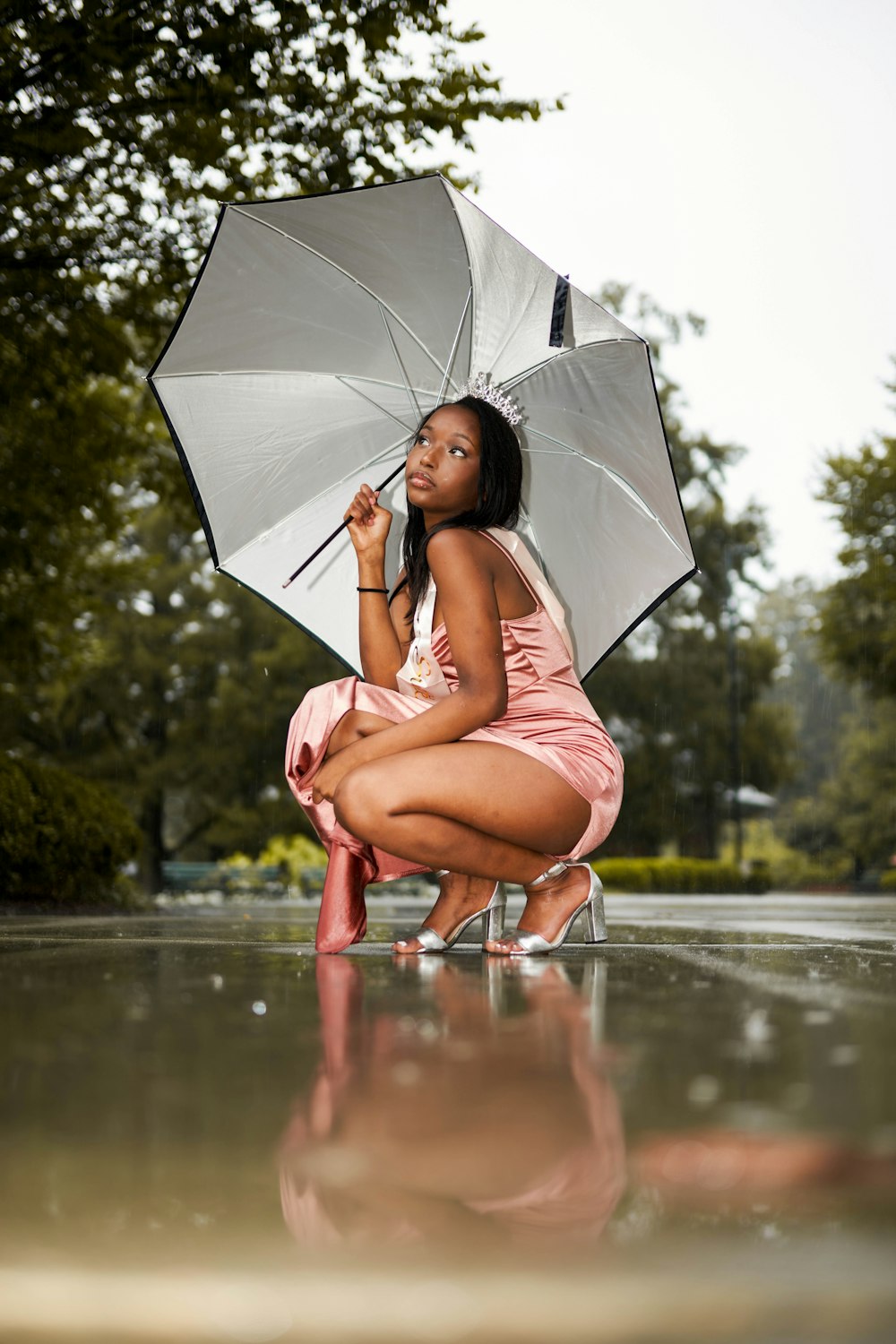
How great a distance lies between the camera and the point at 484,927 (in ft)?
14.2

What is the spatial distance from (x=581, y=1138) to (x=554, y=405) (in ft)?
11.3

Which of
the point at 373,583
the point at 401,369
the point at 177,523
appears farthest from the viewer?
the point at 177,523

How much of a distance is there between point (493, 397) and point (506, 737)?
120 centimetres

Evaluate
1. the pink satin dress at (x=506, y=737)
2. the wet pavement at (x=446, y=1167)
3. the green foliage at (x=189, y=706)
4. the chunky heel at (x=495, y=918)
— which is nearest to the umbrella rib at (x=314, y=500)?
the pink satin dress at (x=506, y=737)

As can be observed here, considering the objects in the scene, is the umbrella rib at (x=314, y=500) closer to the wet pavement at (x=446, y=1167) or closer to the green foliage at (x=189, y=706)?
the wet pavement at (x=446, y=1167)

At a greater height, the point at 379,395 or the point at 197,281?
the point at 197,281

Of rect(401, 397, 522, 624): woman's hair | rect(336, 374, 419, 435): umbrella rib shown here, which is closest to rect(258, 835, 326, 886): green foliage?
rect(336, 374, 419, 435): umbrella rib

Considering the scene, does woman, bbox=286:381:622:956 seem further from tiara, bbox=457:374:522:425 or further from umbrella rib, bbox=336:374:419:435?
umbrella rib, bbox=336:374:419:435

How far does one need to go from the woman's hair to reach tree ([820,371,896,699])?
882 inches

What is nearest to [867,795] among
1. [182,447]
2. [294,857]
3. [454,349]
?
[294,857]

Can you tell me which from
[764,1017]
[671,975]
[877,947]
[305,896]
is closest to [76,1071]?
[764,1017]

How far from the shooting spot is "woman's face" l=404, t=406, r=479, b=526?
4.12 meters

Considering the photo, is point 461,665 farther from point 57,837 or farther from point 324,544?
point 57,837

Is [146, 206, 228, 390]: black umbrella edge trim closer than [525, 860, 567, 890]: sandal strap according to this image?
No
